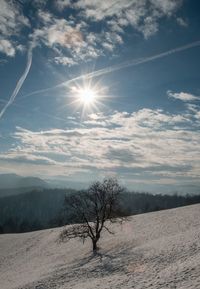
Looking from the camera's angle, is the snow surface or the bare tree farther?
the bare tree

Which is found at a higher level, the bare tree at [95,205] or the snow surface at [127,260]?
the bare tree at [95,205]

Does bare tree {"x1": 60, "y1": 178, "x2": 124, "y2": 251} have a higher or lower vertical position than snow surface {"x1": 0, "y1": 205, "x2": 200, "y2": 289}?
higher

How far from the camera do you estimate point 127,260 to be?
29.8m

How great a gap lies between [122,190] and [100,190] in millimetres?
3058

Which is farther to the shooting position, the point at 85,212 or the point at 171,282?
the point at 85,212

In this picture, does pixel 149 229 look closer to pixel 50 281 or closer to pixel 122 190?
pixel 122 190

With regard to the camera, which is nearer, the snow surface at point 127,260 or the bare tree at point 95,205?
the snow surface at point 127,260

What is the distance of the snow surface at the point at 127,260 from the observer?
22.0 meters

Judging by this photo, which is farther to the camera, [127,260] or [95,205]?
[95,205]

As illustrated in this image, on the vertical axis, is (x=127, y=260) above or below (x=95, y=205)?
below

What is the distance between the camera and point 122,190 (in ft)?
141

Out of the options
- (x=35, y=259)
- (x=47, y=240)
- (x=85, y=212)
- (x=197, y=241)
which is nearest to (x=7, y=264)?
(x=35, y=259)

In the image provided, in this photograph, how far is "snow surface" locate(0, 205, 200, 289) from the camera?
2202 centimetres

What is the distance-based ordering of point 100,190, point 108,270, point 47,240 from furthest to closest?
point 47,240
point 100,190
point 108,270
